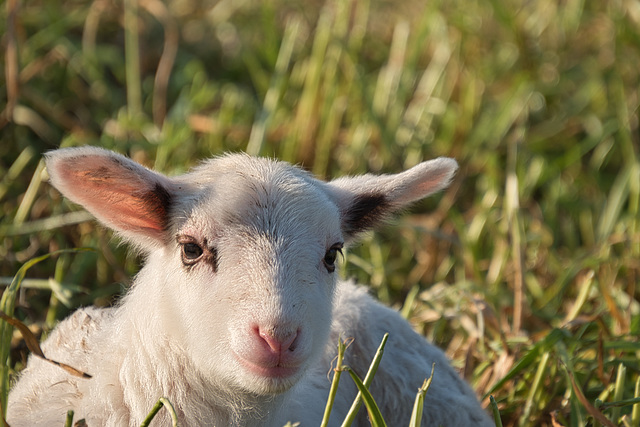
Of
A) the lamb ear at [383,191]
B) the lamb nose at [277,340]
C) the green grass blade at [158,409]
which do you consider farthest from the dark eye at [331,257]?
the green grass blade at [158,409]

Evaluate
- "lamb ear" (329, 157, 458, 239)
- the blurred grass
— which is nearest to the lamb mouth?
"lamb ear" (329, 157, 458, 239)

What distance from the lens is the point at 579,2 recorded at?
7.51 meters

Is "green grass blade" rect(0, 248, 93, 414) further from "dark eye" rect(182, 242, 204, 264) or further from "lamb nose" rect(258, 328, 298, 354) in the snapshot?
"lamb nose" rect(258, 328, 298, 354)

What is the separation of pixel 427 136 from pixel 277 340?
4.25m

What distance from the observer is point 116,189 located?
2904mm

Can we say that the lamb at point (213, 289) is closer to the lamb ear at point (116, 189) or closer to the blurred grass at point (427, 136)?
the lamb ear at point (116, 189)

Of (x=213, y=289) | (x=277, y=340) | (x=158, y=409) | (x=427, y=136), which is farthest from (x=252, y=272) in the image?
(x=427, y=136)

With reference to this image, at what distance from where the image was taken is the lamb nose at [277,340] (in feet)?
8.52

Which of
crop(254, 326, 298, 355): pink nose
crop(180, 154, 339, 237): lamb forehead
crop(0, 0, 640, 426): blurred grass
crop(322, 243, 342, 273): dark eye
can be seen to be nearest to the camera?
crop(254, 326, 298, 355): pink nose

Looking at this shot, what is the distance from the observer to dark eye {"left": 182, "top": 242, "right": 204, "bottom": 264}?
2.87 m

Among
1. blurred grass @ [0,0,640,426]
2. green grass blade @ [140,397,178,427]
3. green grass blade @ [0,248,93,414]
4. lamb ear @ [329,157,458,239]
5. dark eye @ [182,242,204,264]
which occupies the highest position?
lamb ear @ [329,157,458,239]

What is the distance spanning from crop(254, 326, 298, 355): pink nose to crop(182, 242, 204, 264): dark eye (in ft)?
1.32

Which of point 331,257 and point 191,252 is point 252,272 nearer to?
point 191,252

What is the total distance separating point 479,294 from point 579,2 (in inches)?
151
